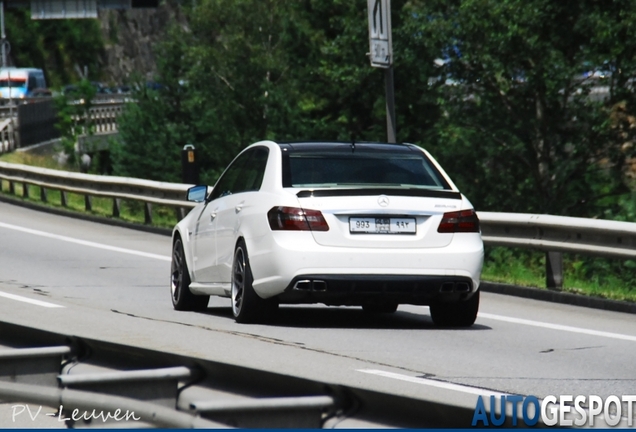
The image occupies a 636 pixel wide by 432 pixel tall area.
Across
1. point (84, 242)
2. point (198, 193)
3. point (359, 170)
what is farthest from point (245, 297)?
point (84, 242)

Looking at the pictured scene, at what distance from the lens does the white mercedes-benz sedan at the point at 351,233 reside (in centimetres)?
1013

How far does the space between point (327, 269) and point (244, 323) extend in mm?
1079

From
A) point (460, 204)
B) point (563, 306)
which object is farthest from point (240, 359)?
point (563, 306)

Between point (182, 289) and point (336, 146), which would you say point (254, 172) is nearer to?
point (336, 146)

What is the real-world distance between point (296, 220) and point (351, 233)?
0.42 m

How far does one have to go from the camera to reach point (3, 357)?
602cm

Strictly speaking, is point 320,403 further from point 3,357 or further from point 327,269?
point 327,269

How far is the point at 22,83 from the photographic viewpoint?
91.4m

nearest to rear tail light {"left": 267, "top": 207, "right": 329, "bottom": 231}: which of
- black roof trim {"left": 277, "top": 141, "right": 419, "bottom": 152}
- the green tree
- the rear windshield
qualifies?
the rear windshield

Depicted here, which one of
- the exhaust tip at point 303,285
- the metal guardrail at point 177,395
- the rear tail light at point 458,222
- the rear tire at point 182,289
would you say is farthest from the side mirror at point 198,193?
the metal guardrail at point 177,395

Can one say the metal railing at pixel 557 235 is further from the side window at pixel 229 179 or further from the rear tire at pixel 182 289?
the rear tire at pixel 182 289

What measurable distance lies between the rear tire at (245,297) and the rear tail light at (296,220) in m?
0.50

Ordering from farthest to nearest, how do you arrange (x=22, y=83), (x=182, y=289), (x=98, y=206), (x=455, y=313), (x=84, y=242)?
1. (x=22, y=83)
2. (x=98, y=206)
3. (x=84, y=242)
4. (x=182, y=289)
5. (x=455, y=313)

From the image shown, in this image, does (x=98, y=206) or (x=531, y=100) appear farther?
(x=531, y=100)
